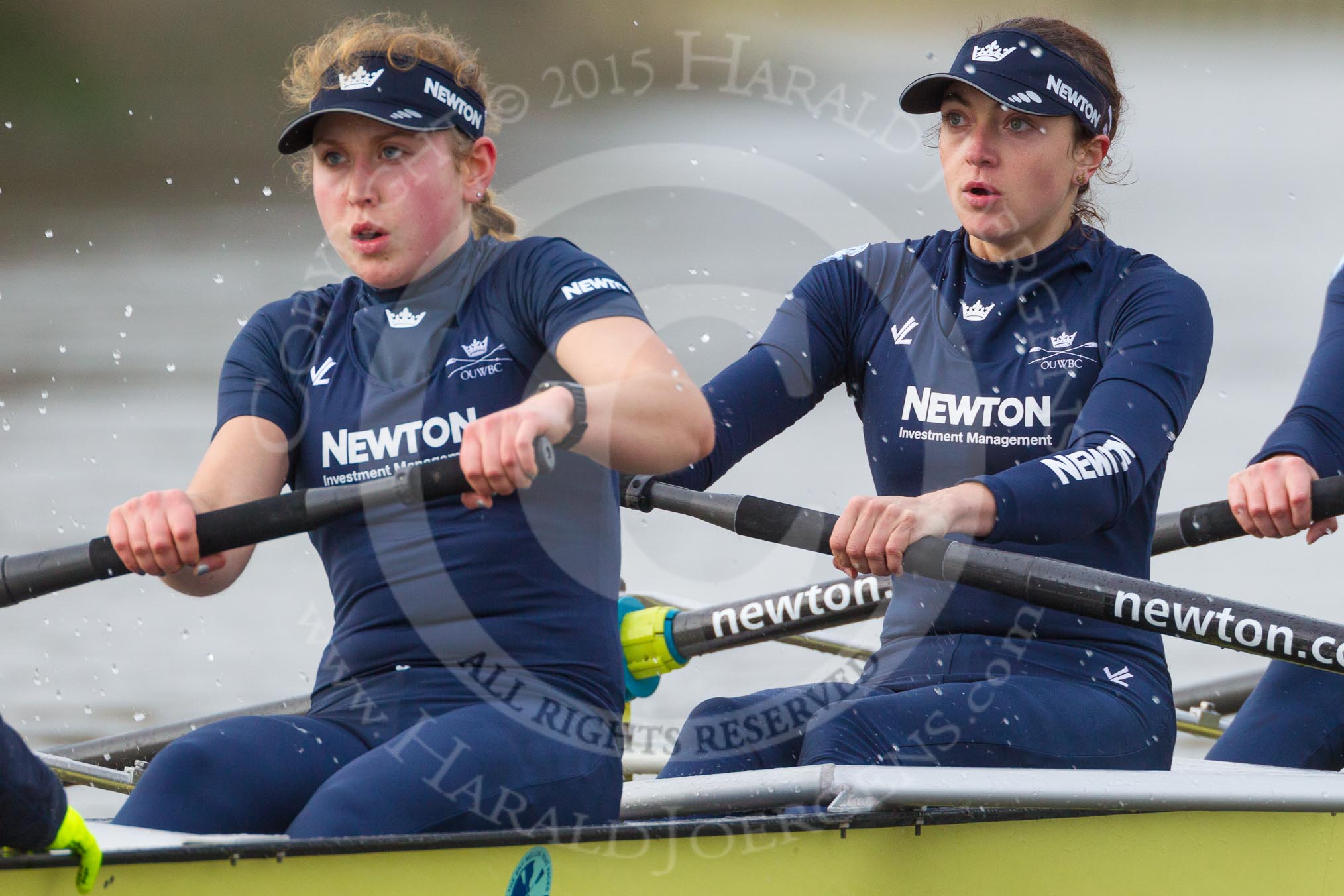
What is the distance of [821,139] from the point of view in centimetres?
1333

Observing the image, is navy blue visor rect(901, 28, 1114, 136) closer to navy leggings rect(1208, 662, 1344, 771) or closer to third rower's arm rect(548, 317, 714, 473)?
third rower's arm rect(548, 317, 714, 473)

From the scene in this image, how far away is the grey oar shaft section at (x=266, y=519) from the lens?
192 centimetres

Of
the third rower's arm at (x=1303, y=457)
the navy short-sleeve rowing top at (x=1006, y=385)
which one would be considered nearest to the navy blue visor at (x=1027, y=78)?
the navy short-sleeve rowing top at (x=1006, y=385)

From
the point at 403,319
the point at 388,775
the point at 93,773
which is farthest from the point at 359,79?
the point at 93,773

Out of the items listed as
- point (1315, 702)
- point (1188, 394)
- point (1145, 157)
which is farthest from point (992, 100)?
point (1145, 157)

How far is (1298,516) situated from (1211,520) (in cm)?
23

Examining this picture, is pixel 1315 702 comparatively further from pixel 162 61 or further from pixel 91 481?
pixel 162 61

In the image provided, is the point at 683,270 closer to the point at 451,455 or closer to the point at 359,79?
the point at 359,79

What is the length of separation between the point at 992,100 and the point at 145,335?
994 centimetres

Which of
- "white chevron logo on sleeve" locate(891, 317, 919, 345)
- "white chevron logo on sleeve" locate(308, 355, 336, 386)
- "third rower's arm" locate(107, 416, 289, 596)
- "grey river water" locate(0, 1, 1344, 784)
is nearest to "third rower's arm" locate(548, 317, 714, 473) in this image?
"white chevron logo on sleeve" locate(308, 355, 336, 386)

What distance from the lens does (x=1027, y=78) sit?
249 centimetres

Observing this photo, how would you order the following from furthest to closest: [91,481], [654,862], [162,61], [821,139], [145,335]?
[162,61] < [821,139] < [145,335] < [91,481] < [654,862]

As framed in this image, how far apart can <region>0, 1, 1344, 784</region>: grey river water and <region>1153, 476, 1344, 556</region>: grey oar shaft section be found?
1693mm

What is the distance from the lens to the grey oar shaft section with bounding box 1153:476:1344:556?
2.58 m
